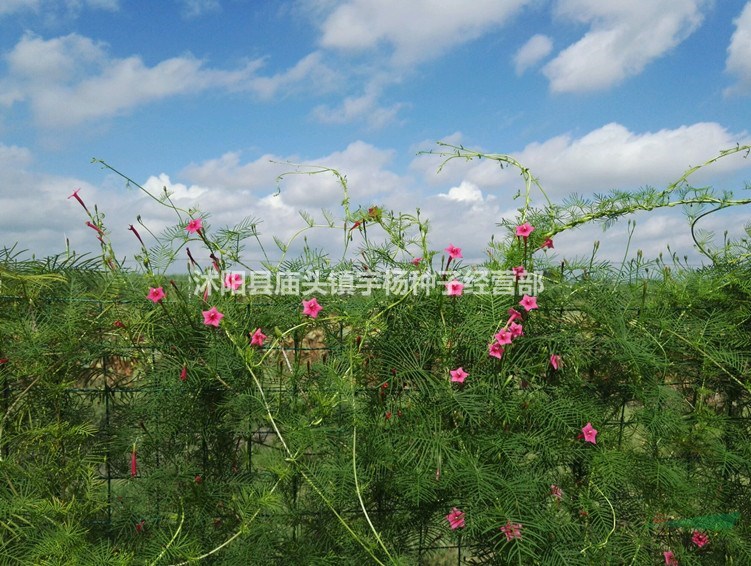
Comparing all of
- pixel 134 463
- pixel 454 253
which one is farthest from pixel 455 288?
pixel 134 463

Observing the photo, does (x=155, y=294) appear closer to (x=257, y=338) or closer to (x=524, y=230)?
(x=257, y=338)

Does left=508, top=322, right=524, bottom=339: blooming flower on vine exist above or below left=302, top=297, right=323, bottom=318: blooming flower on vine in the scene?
below

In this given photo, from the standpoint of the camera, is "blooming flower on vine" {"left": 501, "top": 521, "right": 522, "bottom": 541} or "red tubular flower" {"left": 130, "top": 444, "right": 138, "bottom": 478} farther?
"red tubular flower" {"left": 130, "top": 444, "right": 138, "bottom": 478}

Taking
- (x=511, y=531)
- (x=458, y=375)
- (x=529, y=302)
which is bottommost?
(x=511, y=531)

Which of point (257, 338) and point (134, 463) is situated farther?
point (134, 463)

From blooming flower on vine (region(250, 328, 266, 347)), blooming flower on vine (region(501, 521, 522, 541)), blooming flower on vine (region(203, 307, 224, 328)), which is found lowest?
blooming flower on vine (region(501, 521, 522, 541))

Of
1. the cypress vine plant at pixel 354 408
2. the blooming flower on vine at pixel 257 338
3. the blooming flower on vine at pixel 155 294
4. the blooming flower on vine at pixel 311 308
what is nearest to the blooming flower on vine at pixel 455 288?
the cypress vine plant at pixel 354 408

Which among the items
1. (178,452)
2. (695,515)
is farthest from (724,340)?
(178,452)

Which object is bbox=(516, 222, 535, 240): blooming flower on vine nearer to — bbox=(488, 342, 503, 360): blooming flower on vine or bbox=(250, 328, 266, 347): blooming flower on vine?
bbox=(488, 342, 503, 360): blooming flower on vine

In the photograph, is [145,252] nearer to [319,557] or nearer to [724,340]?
[319,557]

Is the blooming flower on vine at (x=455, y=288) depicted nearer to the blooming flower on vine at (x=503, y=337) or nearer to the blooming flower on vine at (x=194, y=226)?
the blooming flower on vine at (x=503, y=337)

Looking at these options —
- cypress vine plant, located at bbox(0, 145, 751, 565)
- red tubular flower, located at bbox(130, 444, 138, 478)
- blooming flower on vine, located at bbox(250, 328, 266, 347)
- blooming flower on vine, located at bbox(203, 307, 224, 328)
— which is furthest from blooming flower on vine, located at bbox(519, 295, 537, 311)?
red tubular flower, located at bbox(130, 444, 138, 478)

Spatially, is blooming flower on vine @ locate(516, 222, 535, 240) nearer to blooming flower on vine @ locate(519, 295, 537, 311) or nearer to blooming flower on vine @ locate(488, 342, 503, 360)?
blooming flower on vine @ locate(519, 295, 537, 311)

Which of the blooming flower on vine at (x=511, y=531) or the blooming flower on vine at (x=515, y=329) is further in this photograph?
the blooming flower on vine at (x=515, y=329)
